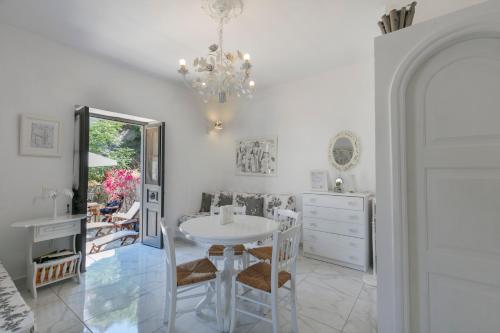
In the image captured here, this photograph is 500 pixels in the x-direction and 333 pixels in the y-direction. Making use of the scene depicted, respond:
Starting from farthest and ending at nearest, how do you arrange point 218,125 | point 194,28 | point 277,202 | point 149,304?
1. point 218,125
2. point 277,202
3. point 194,28
4. point 149,304

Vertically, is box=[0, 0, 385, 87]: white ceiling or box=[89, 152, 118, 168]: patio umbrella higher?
box=[0, 0, 385, 87]: white ceiling

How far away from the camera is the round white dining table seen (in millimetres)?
1904

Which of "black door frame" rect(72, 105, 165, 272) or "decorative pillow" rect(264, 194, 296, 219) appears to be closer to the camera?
"black door frame" rect(72, 105, 165, 272)

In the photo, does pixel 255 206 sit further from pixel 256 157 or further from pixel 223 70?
pixel 223 70

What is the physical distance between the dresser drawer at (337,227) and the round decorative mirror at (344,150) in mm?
887

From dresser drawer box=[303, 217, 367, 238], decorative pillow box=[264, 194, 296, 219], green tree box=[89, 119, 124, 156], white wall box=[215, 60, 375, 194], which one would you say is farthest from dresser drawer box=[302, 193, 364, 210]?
green tree box=[89, 119, 124, 156]

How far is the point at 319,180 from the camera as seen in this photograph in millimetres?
3773

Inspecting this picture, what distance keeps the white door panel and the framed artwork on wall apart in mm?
3283

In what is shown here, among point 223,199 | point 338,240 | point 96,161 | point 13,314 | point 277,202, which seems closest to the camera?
point 13,314

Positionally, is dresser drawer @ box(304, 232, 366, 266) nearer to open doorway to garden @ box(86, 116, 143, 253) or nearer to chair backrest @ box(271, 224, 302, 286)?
chair backrest @ box(271, 224, 302, 286)

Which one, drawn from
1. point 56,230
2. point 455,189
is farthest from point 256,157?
point 455,189

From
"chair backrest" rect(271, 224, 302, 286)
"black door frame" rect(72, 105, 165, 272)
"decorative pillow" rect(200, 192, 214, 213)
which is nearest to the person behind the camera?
"chair backrest" rect(271, 224, 302, 286)

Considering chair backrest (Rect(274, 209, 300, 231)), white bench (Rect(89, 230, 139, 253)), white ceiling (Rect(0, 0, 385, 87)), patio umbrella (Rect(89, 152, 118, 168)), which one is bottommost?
white bench (Rect(89, 230, 139, 253))

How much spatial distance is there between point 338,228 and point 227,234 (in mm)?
1999
